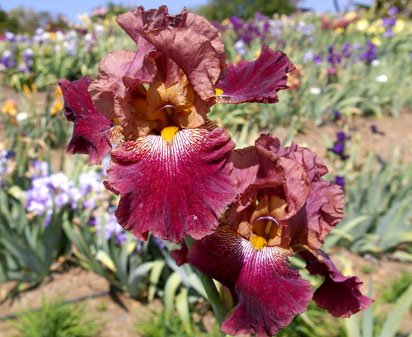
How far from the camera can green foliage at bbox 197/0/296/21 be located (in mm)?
20156

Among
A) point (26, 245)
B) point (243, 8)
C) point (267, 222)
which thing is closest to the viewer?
point (267, 222)

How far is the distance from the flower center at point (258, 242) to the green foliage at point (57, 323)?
1.72 m

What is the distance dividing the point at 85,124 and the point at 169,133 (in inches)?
8.1

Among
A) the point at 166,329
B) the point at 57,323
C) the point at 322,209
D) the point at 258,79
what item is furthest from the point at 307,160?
the point at 57,323

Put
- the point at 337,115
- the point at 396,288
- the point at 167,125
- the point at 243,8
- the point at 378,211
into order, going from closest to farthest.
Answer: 1. the point at 167,125
2. the point at 396,288
3. the point at 378,211
4. the point at 337,115
5. the point at 243,8

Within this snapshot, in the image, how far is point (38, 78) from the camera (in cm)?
764

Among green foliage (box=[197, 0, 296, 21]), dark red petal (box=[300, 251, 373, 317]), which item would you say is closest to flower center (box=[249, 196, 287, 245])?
dark red petal (box=[300, 251, 373, 317])

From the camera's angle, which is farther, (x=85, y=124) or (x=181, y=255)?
(x=181, y=255)

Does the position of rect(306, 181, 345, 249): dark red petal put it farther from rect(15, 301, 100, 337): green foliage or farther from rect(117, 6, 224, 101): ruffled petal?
rect(15, 301, 100, 337): green foliage

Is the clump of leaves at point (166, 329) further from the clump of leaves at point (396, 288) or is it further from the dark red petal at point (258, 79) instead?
the dark red petal at point (258, 79)

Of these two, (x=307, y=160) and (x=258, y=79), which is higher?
(x=258, y=79)

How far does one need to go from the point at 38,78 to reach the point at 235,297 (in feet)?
24.7

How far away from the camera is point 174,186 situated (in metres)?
0.79

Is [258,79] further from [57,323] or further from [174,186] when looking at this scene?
[57,323]
